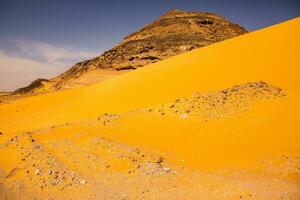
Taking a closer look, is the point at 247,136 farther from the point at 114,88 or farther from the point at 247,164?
the point at 114,88

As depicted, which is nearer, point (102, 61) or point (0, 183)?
point (0, 183)

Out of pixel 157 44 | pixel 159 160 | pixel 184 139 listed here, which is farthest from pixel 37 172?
pixel 157 44

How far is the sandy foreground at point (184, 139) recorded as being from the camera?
213 inches

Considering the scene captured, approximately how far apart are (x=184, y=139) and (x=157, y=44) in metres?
21.2

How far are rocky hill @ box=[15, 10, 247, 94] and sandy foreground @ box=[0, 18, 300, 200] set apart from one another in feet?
42.0

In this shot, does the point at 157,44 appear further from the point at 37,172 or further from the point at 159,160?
the point at 37,172

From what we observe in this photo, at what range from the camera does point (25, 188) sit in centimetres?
565

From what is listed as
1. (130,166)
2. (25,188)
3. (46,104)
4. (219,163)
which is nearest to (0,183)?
(25,188)

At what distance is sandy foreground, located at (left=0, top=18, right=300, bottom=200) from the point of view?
5.41 metres

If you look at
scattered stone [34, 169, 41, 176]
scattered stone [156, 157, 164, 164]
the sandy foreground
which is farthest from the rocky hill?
scattered stone [156, 157, 164, 164]

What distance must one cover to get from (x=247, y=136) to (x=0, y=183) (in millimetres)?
5655

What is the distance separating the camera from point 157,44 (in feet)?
90.4

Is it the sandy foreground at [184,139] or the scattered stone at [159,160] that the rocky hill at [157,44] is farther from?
the scattered stone at [159,160]

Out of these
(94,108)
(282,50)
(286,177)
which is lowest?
(286,177)
